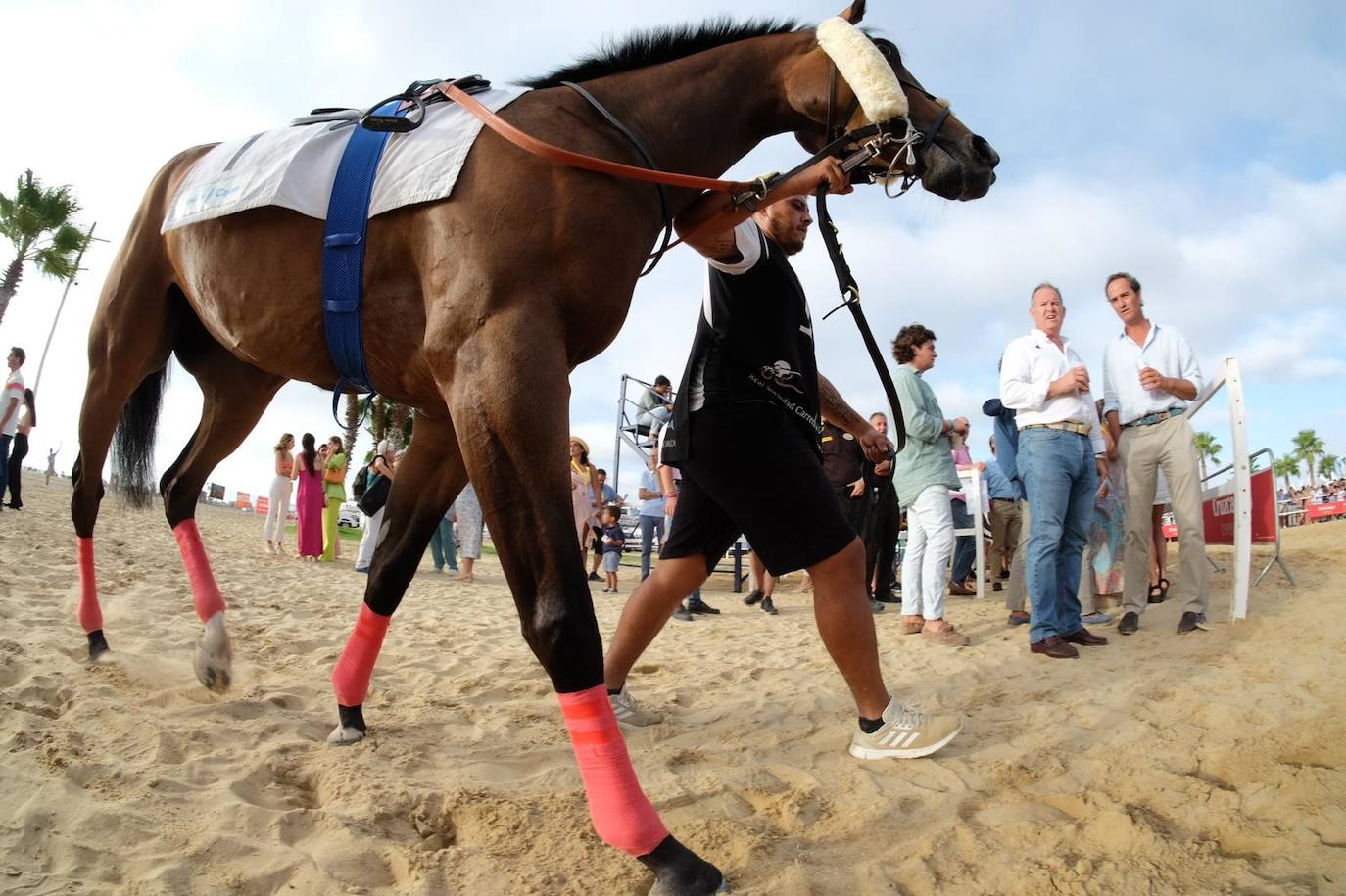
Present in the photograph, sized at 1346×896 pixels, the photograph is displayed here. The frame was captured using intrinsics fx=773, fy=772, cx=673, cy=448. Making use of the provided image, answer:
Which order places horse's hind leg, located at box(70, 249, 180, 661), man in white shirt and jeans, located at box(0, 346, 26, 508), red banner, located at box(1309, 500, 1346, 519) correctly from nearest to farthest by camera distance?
1. horse's hind leg, located at box(70, 249, 180, 661)
2. man in white shirt and jeans, located at box(0, 346, 26, 508)
3. red banner, located at box(1309, 500, 1346, 519)

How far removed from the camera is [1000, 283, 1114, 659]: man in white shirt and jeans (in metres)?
4.86

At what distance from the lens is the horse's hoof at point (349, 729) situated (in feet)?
9.03

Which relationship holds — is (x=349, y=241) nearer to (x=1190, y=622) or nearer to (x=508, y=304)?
(x=508, y=304)

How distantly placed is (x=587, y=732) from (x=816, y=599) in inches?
52.0

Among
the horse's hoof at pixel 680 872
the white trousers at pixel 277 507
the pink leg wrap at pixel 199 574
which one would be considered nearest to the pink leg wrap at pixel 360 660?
the pink leg wrap at pixel 199 574

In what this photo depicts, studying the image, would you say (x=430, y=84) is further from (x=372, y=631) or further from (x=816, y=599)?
(x=816, y=599)

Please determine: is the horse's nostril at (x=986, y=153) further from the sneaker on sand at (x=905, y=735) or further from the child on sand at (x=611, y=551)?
the child on sand at (x=611, y=551)

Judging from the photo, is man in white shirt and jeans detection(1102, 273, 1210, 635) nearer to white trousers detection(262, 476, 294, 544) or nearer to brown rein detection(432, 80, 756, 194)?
brown rein detection(432, 80, 756, 194)

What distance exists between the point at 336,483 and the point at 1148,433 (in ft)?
32.2

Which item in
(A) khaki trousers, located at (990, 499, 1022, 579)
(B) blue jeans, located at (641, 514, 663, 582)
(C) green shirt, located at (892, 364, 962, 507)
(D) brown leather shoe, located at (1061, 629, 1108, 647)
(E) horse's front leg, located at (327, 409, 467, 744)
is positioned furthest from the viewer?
(B) blue jeans, located at (641, 514, 663, 582)

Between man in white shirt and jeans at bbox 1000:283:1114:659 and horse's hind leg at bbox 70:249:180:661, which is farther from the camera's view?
man in white shirt and jeans at bbox 1000:283:1114:659

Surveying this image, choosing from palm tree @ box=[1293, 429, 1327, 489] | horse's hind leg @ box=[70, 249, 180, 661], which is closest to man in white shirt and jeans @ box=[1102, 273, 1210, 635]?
horse's hind leg @ box=[70, 249, 180, 661]

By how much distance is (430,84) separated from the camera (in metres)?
2.48

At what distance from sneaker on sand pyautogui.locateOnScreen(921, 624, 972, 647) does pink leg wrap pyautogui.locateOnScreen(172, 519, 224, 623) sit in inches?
170
